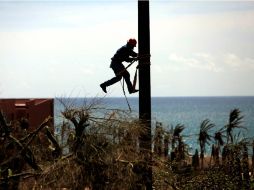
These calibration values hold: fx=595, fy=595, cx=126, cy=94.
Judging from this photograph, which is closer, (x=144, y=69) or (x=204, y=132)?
(x=144, y=69)

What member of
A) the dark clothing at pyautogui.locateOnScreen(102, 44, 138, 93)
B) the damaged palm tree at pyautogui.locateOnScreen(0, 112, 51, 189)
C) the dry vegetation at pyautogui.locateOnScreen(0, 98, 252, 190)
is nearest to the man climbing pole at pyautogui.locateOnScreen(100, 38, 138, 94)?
the dark clothing at pyautogui.locateOnScreen(102, 44, 138, 93)

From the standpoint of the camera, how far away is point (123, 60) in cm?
1123

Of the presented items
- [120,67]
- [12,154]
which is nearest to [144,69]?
[120,67]

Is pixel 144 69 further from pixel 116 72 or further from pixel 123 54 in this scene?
pixel 116 72

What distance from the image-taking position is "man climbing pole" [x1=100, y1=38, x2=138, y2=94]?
35.7ft

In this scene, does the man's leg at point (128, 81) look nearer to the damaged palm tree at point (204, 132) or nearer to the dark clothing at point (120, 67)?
the dark clothing at point (120, 67)

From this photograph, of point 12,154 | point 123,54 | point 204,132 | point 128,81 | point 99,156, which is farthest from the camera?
point 204,132

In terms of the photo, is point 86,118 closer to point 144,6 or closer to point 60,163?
point 60,163

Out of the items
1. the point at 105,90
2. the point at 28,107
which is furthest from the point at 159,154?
the point at 28,107

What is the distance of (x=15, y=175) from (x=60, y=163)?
5.31ft

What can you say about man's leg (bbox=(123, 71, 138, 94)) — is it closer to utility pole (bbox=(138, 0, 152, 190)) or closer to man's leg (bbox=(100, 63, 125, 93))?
man's leg (bbox=(100, 63, 125, 93))

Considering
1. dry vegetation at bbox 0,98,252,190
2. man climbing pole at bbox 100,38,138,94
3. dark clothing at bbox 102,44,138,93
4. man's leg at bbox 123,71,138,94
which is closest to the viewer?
dry vegetation at bbox 0,98,252,190

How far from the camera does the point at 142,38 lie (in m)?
10.3

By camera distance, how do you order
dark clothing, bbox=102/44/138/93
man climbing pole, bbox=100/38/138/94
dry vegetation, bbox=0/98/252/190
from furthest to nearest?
dark clothing, bbox=102/44/138/93 → man climbing pole, bbox=100/38/138/94 → dry vegetation, bbox=0/98/252/190
